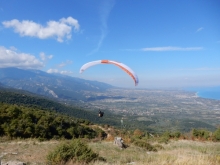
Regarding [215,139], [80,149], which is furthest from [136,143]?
[215,139]

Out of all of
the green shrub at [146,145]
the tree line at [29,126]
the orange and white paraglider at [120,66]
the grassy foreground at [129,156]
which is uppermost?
the orange and white paraglider at [120,66]

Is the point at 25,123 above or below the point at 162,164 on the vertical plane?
below

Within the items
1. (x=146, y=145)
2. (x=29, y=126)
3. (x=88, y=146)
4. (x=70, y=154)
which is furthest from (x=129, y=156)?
(x=29, y=126)

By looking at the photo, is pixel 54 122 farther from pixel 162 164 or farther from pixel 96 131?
pixel 162 164

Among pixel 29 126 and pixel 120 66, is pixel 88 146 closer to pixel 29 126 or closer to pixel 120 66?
pixel 120 66

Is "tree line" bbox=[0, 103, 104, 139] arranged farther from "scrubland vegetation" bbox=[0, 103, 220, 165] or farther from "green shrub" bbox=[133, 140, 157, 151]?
"green shrub" bbox=[133, 140, 157, 151]

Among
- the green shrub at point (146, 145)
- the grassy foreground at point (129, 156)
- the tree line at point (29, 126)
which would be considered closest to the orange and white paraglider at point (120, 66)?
the green shrub at point (146, 145)

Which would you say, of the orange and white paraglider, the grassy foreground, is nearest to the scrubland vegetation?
the grassy foreground

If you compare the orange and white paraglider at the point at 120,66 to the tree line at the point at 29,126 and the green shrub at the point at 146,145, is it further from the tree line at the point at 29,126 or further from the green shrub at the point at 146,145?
the tree line at the point at 29,126

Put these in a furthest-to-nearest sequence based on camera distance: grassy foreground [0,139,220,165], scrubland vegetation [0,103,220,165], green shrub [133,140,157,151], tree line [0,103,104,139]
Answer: tree line [0,103,104,139]
green shrub [133,140,157,151]
scrubland vegetation [0,103,220,165]
grassy foreground [0,139,220,165]
